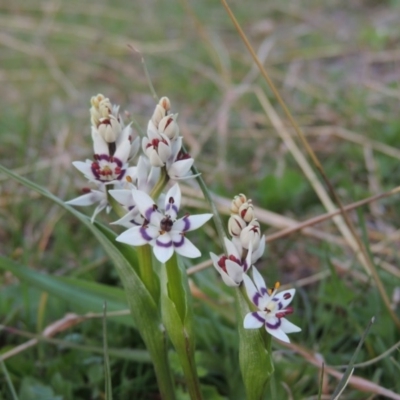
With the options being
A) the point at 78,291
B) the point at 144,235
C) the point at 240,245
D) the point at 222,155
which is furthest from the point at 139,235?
the point at 222,155

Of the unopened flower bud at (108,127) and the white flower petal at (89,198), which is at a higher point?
the unopened flower bud at (108,127)

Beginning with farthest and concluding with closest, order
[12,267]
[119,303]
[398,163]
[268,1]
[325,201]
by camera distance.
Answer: [268,1] → [398,163] → [325,201] → [119,303] → [12,267]

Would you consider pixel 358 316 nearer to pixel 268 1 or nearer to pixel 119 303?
pixel 119 303

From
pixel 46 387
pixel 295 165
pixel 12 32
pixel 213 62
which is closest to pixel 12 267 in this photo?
pixel 46 387

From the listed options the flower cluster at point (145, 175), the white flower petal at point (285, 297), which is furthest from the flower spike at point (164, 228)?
the white flower petal at point (285, 297)

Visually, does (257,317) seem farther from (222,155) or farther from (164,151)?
(222,155)

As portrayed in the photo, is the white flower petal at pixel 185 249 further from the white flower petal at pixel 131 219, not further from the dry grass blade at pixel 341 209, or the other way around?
the dry grass blade at pixel 341 209

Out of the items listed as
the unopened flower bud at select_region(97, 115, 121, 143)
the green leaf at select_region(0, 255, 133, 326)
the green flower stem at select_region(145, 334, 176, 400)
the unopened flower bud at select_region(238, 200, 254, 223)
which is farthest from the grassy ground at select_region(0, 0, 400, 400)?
the unopened flower bud at select_region(97, 115, 121, 143)

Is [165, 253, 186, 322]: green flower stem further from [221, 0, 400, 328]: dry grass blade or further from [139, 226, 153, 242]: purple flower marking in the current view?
[221, 0, 400, 328]: dry grass blade
